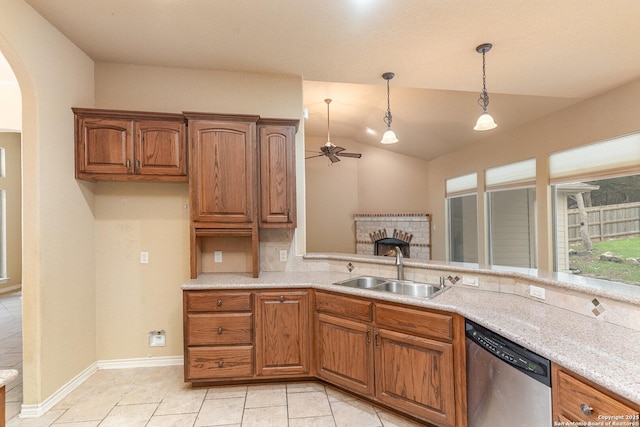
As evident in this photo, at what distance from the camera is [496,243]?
16.7 ft

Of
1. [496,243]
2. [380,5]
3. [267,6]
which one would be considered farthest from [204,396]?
[496,243]

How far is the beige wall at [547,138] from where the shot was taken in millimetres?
3172

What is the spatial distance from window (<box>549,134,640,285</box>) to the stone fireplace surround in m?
2.97

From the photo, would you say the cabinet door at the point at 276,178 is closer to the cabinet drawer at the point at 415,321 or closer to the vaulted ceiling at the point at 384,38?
the vaulted ceiling at the point at 384,38

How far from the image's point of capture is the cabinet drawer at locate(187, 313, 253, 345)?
2369mm

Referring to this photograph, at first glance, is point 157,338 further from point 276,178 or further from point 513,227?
point 513,227

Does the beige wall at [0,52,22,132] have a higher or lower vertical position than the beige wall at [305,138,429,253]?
higher

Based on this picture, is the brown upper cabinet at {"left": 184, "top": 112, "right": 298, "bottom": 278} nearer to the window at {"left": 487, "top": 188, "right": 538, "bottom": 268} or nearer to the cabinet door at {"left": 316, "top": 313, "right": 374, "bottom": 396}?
the cabinet door at {"left": 316, "top": 313, "right": 374, "bottom": 396}

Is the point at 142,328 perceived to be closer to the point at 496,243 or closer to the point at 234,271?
the point at 234,271

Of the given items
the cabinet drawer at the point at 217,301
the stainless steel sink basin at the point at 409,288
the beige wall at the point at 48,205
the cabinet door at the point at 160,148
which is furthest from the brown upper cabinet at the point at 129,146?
the stainless steel sink basin at the point at 409,288

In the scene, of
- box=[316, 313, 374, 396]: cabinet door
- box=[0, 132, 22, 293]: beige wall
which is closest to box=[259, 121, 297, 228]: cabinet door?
box=[316, 313, 374, 396]: cabinet door

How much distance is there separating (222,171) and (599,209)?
14.5ft

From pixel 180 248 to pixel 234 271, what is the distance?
58 centimetres

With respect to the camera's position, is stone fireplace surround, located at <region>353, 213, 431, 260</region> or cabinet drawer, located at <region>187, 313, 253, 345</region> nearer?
cabinet drawer, located at <region>187, 313, 253, 345</region>
